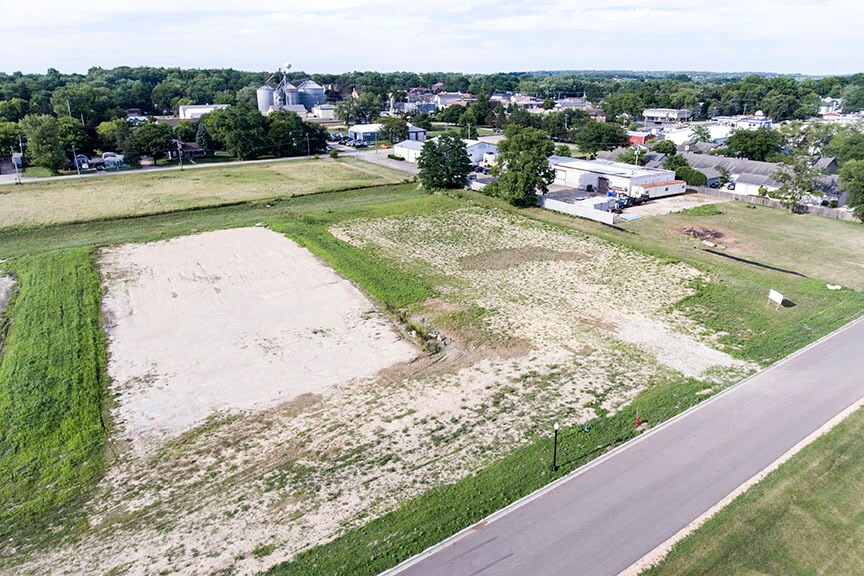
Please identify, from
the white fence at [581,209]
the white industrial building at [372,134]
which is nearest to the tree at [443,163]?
the white fence at [581,209]

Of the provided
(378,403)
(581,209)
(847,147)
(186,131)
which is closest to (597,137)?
(847,147)

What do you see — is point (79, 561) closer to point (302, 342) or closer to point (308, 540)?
point (308, 540)

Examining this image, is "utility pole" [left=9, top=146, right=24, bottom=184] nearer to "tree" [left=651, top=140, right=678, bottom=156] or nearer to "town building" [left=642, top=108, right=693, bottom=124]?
"tree" [left=651, top=140, right=678, bottom=156]

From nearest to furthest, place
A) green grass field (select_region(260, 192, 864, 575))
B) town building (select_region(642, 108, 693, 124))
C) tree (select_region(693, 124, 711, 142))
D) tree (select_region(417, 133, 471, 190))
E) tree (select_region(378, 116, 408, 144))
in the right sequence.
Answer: green grass field (select_region(260, 192, 864, 575)) < tree (select_region(417, 133, 471, 190)) < tree (select_region(693, 124, 711, 142)) < tree (select_region(378, 116, 408, 144)) < town building (select_region(642, 108, 693, 124))

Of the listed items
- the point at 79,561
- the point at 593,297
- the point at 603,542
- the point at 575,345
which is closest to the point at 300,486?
the point at 79,561

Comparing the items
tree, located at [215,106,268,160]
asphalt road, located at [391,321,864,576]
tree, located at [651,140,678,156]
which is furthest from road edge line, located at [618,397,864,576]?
→ tree, located at [215,106,268,160]

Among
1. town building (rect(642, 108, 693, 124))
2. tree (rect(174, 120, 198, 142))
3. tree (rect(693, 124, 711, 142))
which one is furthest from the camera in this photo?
town building (rect(642, 108, 693, 124))

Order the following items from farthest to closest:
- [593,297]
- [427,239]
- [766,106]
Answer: [766,106] → [427,239] → [593,297]
